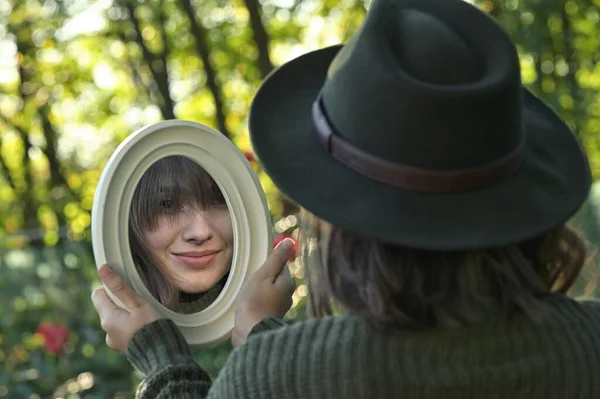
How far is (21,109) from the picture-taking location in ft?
29.1

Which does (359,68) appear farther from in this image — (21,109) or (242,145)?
(21,109)

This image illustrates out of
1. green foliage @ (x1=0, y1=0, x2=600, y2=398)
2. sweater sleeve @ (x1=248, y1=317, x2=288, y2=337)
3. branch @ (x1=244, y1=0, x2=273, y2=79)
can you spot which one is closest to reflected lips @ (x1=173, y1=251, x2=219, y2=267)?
sweater sleeve @ (x1=248, y1=317, x2=288, y2=337)

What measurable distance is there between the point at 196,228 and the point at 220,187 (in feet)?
0.34

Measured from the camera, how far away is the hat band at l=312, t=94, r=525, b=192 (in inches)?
53.2

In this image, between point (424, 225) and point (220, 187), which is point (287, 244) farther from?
point (424, 225)

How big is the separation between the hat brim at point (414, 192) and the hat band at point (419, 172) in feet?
0.04

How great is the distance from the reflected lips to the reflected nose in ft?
0.09

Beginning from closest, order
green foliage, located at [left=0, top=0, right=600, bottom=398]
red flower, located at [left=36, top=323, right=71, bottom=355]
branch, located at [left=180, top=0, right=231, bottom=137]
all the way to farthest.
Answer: red flower, located at [left=36, top=323, right=71, bottom=355] → green foliage, located at [left=0, top=0, right=600, bottom=398] → branch, located at [left=180, top=0, right=231, bottom=137]

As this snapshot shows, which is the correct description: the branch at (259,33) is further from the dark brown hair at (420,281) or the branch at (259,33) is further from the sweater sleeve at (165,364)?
the dark brown hair at (420,281)

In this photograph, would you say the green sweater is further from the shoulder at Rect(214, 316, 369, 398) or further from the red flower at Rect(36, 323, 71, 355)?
the red flower at Rect(36, 323, 71, 355)

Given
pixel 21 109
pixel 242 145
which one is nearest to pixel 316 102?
pixel 242 145

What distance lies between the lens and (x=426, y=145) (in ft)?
4.42

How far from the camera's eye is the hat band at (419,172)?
53.2 inches

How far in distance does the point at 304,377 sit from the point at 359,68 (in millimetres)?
487
